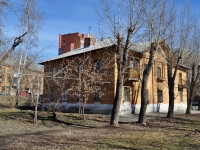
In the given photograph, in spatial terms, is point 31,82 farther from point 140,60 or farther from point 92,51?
point 140,60

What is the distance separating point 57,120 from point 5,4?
27.0 ft

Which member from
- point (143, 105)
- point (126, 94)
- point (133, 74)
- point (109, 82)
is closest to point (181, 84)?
point (126, 94)

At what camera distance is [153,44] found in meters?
14.8

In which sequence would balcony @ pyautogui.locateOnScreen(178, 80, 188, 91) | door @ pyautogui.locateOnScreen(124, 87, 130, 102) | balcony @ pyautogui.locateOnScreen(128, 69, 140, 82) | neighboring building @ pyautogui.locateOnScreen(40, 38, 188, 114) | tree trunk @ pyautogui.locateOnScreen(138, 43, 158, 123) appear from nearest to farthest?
tree trunk @ pyautogui.locateOnScreen(138, 43, 158, 123), neighboring building @ pyautogui.locateOnScreen(40, 38, 188, 114), balcony @ pyautogui.locateOnScreen(128, 69, 140, 82), door @ pyautogui.locateOnScreen(124, 87, 130, 102), balcony @ pyautogui.locateOnScreen(178, 80, 188, 91)

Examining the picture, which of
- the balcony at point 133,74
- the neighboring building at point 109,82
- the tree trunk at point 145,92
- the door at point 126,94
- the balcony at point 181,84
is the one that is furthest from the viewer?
the balcony at point 181,84

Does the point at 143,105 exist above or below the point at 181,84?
below

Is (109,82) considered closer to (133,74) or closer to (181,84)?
(133,74)

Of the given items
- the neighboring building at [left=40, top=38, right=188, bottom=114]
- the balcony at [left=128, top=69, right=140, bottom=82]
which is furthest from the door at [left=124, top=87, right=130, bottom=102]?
the balcony at [left=128, top=69, right=140, bottom=82]

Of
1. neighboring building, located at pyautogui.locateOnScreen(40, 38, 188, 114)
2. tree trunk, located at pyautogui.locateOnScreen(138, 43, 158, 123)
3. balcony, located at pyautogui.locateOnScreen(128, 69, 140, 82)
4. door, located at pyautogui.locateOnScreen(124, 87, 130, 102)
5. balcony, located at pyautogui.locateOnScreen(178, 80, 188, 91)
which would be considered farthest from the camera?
balcony, located at pyautogui.locateOnScreen(178, 80, 188, 91)

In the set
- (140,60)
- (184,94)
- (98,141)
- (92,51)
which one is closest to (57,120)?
(98,141)

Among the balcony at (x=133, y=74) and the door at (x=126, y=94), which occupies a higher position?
the balcony at (x=133, y=74)

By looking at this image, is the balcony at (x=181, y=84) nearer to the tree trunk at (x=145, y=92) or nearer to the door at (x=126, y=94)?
the door at (x=126, y=94)

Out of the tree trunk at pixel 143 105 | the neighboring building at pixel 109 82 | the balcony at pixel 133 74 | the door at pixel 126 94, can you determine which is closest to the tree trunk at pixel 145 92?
the tree trunk at pixel 143 105

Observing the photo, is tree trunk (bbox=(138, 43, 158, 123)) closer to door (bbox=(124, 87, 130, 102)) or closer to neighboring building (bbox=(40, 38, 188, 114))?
neighboring building (bbox=(40, 38, 188, 114))
